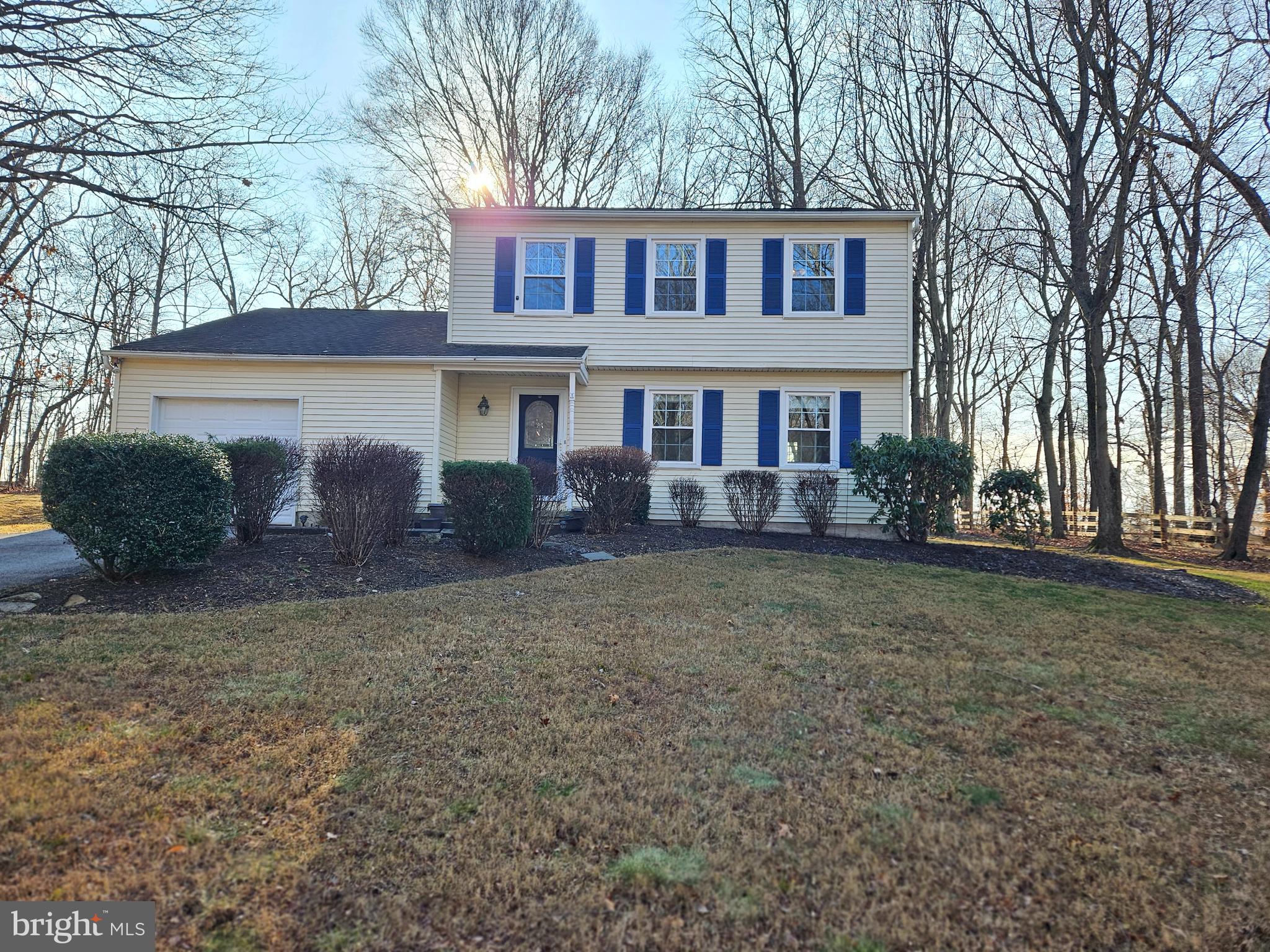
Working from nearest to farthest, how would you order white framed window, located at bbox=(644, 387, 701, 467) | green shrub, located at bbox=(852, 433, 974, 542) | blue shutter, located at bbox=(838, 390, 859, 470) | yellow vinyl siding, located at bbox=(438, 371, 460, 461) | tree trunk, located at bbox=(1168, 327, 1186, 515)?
green shrub, located at bbox=(852, 433, 974, 542) < yellow vinyl siding, located at bbox=(438, 371, 460, 461) < blue shutter, located at bbox=(838, 390, 859, 470) < white framed window, located at bbox=(644, 387, 701, 467) < tree trunk, located at bbox=(1168, 327, 1186, 515)

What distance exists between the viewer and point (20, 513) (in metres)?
13.7

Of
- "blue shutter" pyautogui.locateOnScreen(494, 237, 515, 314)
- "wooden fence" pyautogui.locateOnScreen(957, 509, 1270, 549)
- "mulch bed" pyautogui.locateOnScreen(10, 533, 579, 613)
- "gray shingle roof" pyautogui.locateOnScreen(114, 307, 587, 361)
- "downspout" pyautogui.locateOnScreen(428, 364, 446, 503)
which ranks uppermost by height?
"blue shutter" pyautogui.locateOnScreen(494, 237, 515, 314)

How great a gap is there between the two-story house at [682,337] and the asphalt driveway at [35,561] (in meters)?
4.64

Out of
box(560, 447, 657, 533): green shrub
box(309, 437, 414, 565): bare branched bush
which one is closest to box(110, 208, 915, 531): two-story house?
box(560, 447, 657, 533): green shrub

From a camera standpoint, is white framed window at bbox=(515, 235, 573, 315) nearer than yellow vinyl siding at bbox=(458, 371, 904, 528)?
No

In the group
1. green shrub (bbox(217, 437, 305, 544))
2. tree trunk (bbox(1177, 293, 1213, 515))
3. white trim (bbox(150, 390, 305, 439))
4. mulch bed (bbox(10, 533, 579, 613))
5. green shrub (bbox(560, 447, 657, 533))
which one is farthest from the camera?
tree trunk (bbox(1177, 293, 1213, 515))

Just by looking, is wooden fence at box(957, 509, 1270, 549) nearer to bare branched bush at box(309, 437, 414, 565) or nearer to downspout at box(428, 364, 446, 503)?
downspout at box(428, 364, 446, 503)

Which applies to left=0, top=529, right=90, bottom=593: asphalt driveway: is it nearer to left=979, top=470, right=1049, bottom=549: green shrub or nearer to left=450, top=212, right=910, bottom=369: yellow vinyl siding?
left=450, top=212, right=910, bottom=369: yellow vinyl siding

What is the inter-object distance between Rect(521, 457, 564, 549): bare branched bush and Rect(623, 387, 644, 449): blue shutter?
3.53 metres

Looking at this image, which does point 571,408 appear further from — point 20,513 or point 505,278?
point 20,513

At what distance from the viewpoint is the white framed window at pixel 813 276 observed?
40.0ft

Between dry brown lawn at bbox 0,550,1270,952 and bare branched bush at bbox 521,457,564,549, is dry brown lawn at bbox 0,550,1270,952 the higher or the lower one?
the lower one

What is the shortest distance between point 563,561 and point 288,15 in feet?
22.7

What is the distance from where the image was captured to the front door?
12.2 meters
